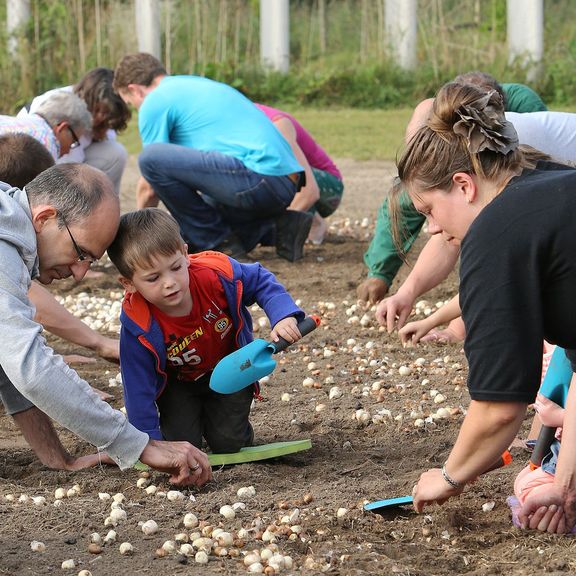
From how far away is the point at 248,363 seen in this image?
3.83 m

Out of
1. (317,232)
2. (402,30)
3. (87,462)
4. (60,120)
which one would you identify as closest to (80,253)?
(87,462)

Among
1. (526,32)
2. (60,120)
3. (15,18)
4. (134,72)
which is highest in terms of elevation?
(15,18)

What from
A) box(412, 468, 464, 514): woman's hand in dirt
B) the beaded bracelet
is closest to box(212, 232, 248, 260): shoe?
box(412, 468, 464, 514): woman's hand in dirt

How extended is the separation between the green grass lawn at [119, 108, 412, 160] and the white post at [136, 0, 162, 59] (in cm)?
106

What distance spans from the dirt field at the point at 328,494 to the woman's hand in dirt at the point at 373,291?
61 cm

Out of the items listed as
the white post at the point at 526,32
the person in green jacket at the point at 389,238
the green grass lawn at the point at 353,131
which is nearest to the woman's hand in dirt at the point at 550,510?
the person in green jacket at the point at 389,238

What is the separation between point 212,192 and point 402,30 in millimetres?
8273

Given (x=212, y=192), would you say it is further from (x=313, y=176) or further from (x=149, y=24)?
(x=149, y=24)

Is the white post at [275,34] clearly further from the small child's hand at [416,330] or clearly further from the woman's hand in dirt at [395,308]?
the small child's hand at [416,330]

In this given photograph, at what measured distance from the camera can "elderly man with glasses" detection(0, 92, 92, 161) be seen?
6.62 metres

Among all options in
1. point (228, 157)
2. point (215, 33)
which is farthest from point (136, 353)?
point (215, 33)

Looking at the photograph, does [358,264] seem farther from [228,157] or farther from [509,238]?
[509,238]

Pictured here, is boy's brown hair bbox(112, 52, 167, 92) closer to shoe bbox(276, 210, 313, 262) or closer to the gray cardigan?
shoe bbox(276, 210, 313, 262)

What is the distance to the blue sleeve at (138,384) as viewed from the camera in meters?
3.96
